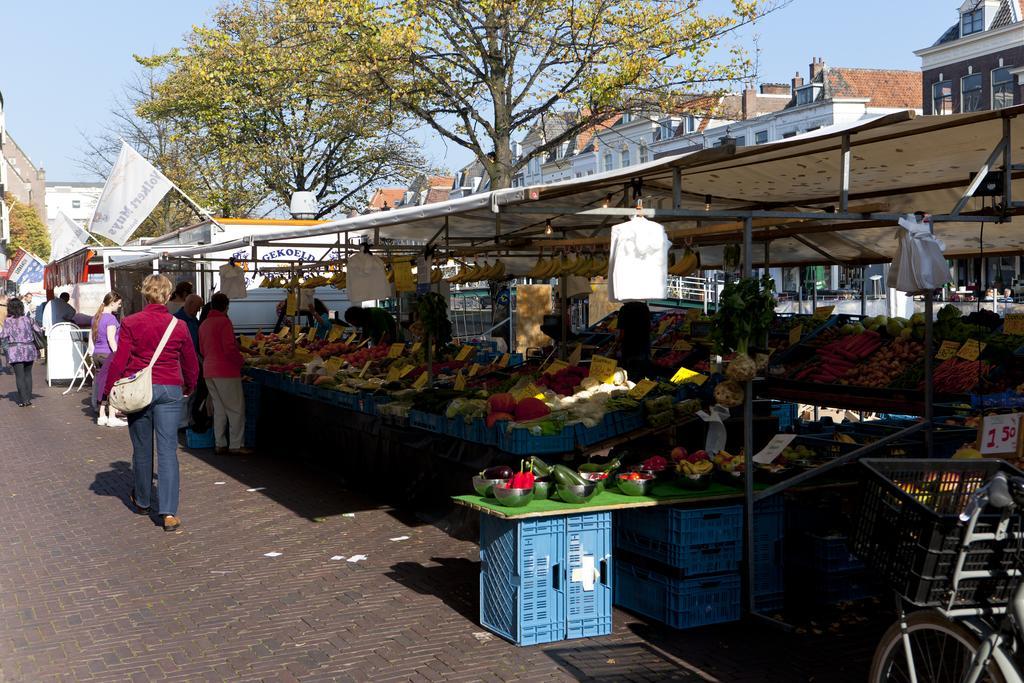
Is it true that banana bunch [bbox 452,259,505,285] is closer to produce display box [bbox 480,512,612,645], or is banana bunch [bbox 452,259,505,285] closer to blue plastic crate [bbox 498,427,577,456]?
blue plastic crate [bbox 498,427,577,456]

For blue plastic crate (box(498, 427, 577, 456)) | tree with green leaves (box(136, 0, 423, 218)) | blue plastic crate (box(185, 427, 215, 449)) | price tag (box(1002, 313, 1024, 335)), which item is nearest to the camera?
blue plastic crate (box(498, 427, 577, 456))

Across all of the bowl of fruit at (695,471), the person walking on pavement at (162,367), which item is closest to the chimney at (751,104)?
the person walking on pavement at (162,367)

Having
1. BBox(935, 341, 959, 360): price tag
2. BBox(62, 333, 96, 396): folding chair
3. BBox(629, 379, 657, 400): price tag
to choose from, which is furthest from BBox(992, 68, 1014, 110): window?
BBox(629, 379, 657, 400): price tag

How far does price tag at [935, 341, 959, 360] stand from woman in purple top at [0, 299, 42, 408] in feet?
48.6

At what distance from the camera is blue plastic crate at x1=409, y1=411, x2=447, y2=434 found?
27.5ft

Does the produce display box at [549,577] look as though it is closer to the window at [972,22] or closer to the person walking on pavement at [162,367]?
the person walking on pavement at [162,367]

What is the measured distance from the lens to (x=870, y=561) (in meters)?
3.68

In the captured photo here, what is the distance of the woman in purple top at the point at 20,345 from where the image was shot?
58.5ft

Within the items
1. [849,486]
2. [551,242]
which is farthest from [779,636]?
[551,242]

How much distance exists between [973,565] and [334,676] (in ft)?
10.3

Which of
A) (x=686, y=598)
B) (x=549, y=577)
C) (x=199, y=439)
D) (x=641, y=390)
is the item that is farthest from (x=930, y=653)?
(x=199, y=439)

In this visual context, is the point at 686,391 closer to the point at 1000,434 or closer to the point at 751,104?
the point at 1000,434

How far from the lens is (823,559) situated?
619 centimetres

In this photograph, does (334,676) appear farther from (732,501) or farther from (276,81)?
(276,81)
